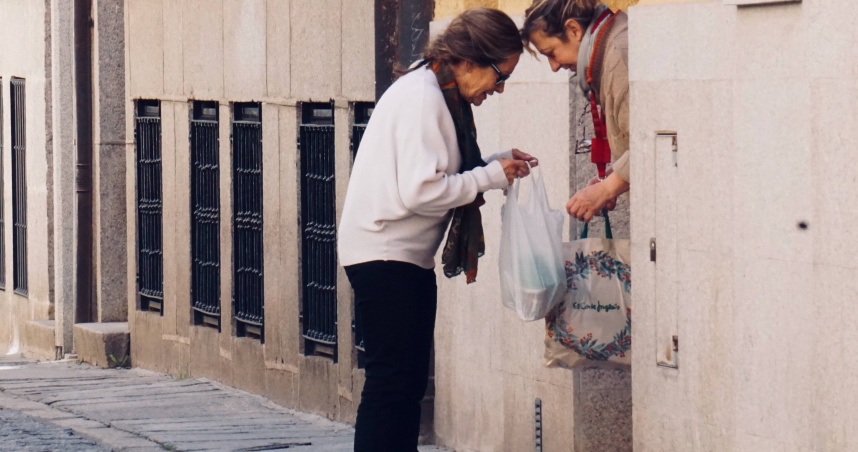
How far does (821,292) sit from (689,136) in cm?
84

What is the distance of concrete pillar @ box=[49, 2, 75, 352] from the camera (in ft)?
42.0

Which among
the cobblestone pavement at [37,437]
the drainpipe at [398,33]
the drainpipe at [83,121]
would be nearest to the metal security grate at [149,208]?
the drainpipe at [83,121]

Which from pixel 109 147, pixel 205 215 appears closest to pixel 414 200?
pixel 205 215

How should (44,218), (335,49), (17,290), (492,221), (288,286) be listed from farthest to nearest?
(17,290) → (44,218) → (288,286) → (335,49) → (492,221)

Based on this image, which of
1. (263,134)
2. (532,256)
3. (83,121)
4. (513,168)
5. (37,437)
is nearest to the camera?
(513,168)

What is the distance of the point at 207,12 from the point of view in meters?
10.5

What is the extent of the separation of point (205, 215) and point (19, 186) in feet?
16.4

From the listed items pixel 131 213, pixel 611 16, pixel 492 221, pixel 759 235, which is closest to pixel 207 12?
pixel 131 213

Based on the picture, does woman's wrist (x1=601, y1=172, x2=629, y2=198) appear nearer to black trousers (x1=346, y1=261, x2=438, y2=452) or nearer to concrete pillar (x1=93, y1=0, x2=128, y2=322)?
black trousers (x1=346, y1=261, x2=438, y2=452)

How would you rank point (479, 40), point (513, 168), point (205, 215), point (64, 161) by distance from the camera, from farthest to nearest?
point (64, 161) → point (205, 215) → point (513, 168) → point (479, 40)

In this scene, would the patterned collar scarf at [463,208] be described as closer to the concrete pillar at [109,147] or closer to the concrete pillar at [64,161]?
the concrete pillar at [109,147]

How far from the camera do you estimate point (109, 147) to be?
41.1ft

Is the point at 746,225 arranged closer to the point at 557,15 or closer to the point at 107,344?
the point at 557,15

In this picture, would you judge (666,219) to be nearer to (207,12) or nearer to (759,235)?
(759,235)
